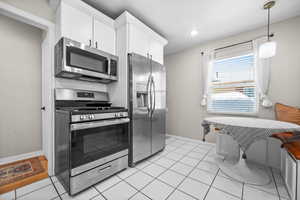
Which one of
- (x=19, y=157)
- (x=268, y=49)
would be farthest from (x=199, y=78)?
(x=19, y=157)

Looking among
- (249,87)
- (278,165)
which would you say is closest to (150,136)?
(278,165)

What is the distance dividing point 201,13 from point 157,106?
6.15 feet

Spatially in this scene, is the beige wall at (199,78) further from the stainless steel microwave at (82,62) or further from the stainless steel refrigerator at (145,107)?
the stainless steel microwave at (82,62)

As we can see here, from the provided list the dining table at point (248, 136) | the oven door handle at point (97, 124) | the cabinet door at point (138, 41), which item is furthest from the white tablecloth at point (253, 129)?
the cabinet door at point (138, 41)

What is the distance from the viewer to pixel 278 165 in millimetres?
1882

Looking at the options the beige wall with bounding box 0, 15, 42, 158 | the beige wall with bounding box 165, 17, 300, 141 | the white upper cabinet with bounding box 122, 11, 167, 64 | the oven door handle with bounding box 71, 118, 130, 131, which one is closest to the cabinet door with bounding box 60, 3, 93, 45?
the white upper cabinet with bounding box 122, 11, 167, 64

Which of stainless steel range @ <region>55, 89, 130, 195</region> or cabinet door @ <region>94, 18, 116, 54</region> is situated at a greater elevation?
cabinet door @ <region>94, 18, 116, 54</region>

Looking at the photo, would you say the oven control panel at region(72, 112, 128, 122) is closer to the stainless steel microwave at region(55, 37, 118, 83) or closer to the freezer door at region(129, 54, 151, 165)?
the freezer door at region(129, 54, 151, 165)

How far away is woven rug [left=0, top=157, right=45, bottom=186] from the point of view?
1542mm

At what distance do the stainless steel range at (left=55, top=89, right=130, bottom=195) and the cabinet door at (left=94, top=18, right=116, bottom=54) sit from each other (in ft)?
2.79

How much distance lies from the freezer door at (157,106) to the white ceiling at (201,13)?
866mm

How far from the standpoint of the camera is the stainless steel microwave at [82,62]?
1471mm

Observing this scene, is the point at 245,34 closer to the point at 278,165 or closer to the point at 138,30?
the point at 138,30

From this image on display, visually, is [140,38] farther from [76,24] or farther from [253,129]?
[253,129]
